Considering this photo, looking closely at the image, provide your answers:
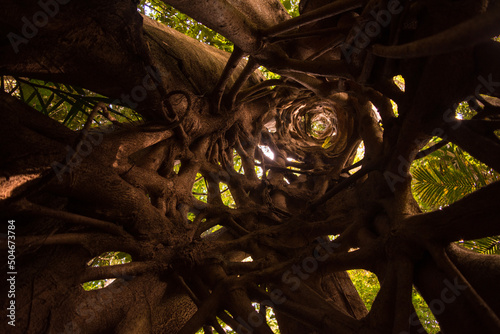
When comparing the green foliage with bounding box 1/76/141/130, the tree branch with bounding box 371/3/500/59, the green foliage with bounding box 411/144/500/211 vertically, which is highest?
the tree branch with bounding box 371/3/500/59

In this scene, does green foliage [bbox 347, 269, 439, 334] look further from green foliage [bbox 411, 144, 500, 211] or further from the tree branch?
the tree branch

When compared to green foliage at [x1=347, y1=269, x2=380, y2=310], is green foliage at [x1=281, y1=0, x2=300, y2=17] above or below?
above

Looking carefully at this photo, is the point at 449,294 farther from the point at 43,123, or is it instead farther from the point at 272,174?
the point at 272,174

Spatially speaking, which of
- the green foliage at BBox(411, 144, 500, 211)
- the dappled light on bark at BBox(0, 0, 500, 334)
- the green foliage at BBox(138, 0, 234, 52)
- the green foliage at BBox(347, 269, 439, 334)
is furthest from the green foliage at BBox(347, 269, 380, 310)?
the green foliage at BBox(138, 0, 234, 52)

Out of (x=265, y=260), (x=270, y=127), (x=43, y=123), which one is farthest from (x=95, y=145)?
(x=270, y=127)

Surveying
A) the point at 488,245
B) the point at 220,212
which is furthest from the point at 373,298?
the point at 220,212

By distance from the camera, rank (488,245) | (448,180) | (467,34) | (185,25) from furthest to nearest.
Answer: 1. (185,25)
2. (448,180)
3. (488,245)
4. (467,34)

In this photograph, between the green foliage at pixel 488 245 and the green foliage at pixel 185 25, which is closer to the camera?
the green foliage at pixel 488 245

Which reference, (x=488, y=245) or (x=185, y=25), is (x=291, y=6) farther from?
(x=488, y=245)

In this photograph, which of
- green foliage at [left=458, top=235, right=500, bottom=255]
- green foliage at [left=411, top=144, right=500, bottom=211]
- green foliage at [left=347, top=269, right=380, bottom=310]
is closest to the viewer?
green foliage at [left=458, top=235, right=500, bottom=255]

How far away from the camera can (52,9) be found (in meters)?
1.18

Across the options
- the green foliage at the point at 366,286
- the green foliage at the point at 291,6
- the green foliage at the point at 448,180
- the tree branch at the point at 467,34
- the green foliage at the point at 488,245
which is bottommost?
the green foliage at the point at 366,286

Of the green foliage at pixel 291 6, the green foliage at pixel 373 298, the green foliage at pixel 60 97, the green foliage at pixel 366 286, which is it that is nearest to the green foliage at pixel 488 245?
the green foliage at pixel 373 298

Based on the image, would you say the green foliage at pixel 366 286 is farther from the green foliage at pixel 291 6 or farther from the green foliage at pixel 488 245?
the green foliage at pixel 291 6
